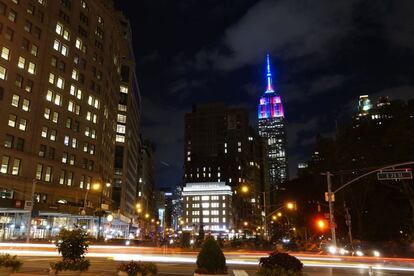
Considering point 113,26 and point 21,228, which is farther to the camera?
point 113,26

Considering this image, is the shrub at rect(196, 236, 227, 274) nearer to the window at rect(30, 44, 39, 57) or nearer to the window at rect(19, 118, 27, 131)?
the window at rect(19, 118, 27, 131)

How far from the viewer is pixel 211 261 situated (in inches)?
559

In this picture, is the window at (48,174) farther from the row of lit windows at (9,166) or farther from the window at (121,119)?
the window at (121,119)

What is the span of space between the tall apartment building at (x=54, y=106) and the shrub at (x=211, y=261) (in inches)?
1602

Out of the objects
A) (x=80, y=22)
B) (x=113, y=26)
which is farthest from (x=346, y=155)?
(x=113, y=26)

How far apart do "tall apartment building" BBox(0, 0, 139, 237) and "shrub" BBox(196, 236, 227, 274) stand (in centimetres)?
4069

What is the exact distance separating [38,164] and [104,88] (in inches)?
1091

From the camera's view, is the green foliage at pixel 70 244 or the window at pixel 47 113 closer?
the green foliage at pixel 70 244

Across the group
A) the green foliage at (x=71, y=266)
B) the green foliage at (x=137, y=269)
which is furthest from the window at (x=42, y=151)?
the green foliage at (x=137, y=269)

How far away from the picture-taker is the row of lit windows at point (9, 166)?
2389 inches

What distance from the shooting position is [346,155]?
2205 inches

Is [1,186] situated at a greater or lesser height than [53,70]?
lesser

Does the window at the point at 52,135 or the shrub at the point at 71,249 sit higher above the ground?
the window at the point at 52,135

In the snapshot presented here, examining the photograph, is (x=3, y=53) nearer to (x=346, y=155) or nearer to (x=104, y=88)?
(x=104, y=88)
